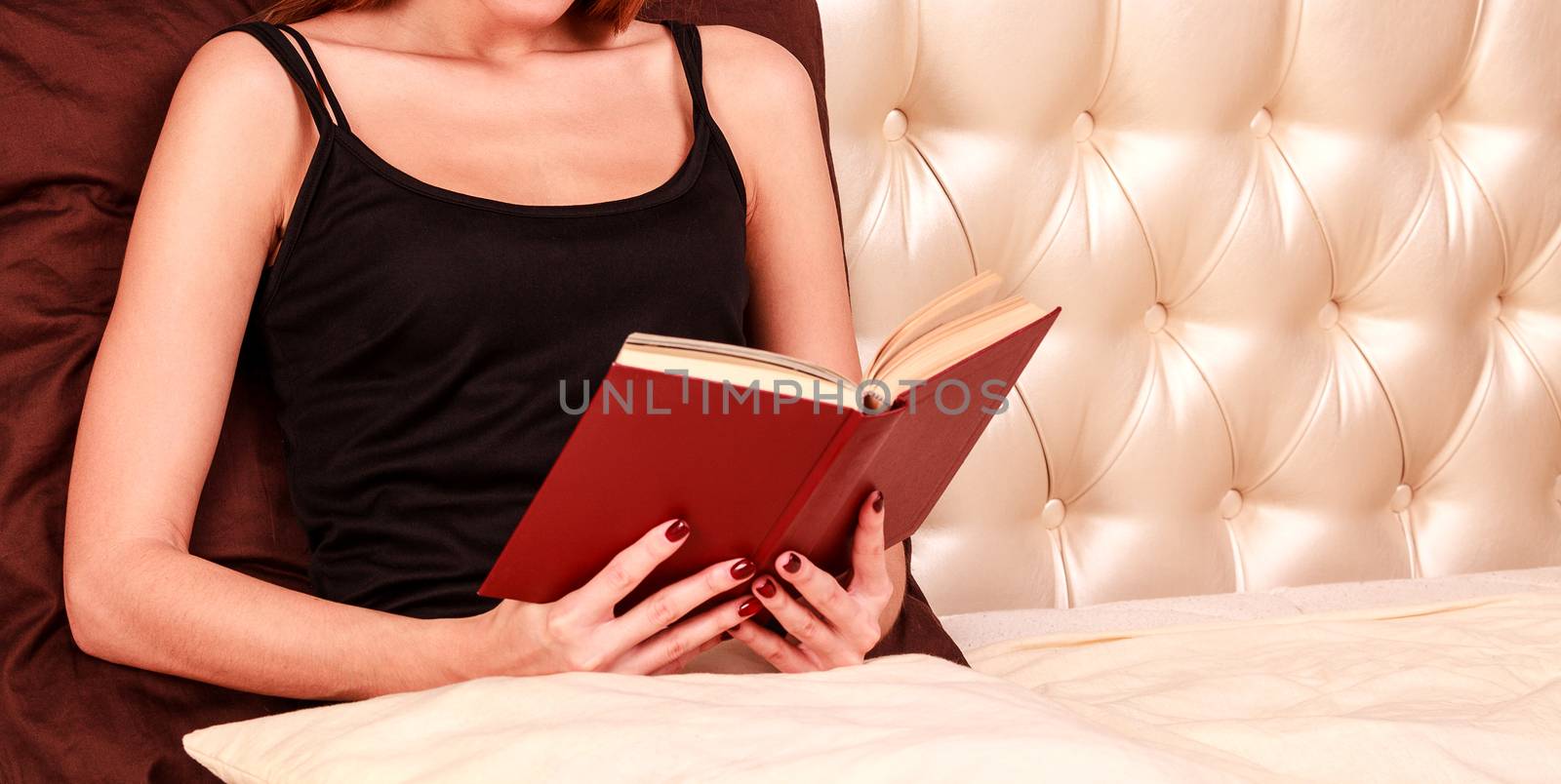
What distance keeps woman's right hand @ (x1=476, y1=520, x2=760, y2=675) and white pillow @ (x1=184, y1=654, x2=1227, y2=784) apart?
0.03m

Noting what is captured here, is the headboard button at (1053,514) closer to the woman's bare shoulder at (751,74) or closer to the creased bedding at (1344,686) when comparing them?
the creased bedding at (1344,686)

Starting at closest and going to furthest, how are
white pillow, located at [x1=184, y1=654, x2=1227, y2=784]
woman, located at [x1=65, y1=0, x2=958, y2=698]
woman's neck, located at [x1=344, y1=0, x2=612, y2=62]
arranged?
white pillow, located at [x1=184, y1=654, x2=1227, y2=784]
woman, located at [x1=65, y1=0, x2=958, y2=698]
woman's neck, located at [x1=344, y1=0, x2=612, y2=62]

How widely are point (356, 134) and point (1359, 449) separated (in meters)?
1.11

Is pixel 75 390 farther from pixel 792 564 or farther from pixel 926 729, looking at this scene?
pixel 926 729

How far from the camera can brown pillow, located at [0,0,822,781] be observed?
31.3 inches

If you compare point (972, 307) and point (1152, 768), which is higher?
point (972, 307)

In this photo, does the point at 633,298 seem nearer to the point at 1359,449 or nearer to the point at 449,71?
the point at 449,71

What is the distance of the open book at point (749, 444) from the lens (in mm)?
585

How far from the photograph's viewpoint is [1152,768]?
578 mm

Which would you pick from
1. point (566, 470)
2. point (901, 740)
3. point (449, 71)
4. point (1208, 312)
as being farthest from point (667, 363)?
point (1208, 312)

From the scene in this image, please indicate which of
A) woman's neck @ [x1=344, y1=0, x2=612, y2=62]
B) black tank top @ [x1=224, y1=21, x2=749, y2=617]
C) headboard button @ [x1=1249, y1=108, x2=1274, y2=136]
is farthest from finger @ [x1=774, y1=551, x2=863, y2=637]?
headboard button @ [x1=1249, y1=108, x2=1274, y2=136]

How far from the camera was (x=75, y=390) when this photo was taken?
0.86 m

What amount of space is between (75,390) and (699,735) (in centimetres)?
54

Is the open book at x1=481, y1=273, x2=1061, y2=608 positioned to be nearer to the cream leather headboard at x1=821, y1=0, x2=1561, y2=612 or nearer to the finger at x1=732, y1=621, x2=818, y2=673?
the finger at x1=732, y1=621, x2=818, y2=673
